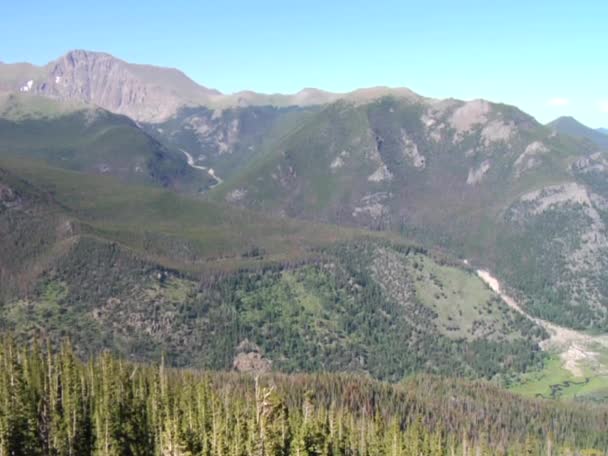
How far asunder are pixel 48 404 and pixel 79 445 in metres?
10.5

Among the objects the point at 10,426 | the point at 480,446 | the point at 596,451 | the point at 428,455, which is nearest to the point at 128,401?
the point at 10,426

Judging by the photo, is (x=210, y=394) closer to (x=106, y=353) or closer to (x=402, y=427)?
(x=106, y=353)

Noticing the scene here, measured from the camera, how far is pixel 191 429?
121 meters

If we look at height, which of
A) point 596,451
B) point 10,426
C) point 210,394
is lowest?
point 596,451

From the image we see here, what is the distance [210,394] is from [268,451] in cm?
5294

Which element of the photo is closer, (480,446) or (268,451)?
(268,451)

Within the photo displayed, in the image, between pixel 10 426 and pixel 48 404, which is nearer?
pixel 10 426

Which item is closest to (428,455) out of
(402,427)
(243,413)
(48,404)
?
(243,413)

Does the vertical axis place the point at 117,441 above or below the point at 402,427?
above

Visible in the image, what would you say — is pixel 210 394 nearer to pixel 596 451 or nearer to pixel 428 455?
pixel 428 455

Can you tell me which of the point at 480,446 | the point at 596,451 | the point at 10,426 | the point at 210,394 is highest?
the point at 10,426

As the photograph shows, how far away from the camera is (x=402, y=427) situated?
197125 millimetres

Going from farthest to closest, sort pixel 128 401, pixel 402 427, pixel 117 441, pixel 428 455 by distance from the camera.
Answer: pixel 402 427
pixel 428 455
pixel 128 401
pixel 117 441

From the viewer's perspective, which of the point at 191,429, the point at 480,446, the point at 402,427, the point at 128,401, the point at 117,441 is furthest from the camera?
the point at 402,427
